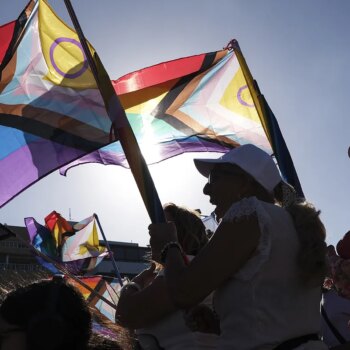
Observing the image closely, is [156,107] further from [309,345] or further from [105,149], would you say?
[309,345]

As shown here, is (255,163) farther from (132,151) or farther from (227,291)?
(132,151)

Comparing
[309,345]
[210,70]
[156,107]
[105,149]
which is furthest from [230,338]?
[210,70]

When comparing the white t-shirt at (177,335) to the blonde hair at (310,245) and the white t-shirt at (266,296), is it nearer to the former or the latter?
the white t-shirt at (266,296)

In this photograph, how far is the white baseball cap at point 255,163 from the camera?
2.09 meters

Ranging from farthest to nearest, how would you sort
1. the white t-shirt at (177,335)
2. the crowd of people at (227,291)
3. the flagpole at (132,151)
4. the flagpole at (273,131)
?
the flagpole at (273,131) < the flagpole at (132,151) < the white t-shirt at (177,335) < the crowd of people at (227,291)

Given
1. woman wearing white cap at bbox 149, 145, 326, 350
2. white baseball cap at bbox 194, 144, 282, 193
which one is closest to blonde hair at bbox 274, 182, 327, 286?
woman wearing white cap at bbox 149, 145, 326, 350

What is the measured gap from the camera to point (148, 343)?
225cm

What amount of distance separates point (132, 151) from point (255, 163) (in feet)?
2.51

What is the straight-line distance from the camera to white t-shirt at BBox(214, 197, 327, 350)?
5.77 ft

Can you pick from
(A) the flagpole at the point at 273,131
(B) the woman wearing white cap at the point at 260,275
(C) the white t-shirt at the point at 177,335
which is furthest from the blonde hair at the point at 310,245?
(A) the flagpole at the point at 273,131

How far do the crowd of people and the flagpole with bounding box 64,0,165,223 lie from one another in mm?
277

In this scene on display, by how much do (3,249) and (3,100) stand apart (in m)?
47.6

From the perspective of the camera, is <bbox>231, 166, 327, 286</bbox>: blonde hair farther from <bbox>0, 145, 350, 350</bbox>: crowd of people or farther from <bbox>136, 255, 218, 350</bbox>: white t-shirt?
<bbox>136, 255, 218, 350</bbox>: white t-shirt

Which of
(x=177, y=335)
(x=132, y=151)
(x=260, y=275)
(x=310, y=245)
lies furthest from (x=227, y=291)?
(x=132, y=151)
